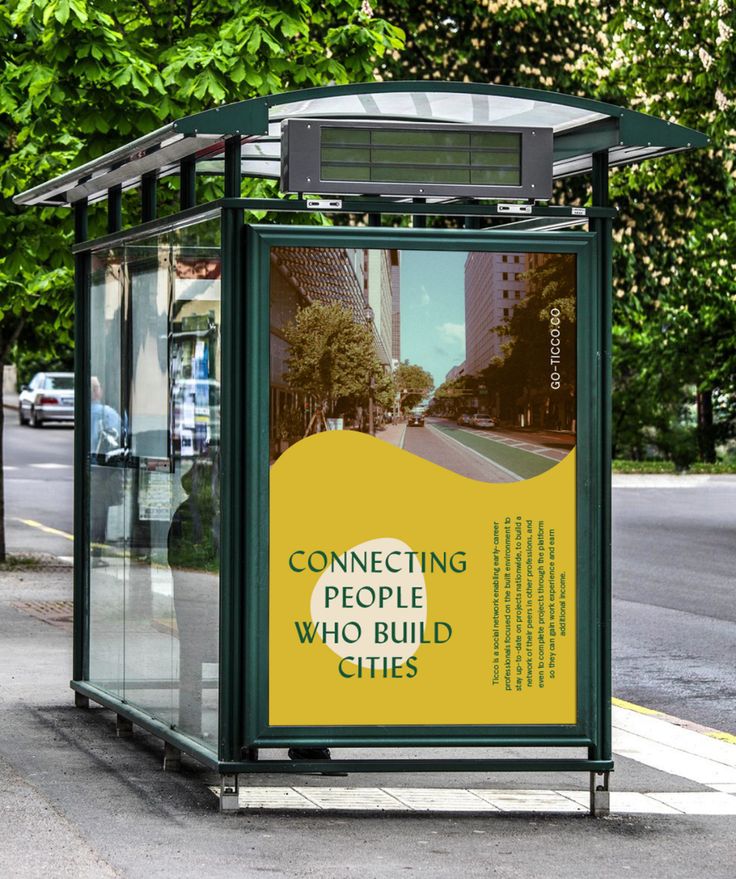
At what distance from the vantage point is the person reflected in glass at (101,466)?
8.12 metres

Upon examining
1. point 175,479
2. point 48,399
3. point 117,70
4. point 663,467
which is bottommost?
point 663,467

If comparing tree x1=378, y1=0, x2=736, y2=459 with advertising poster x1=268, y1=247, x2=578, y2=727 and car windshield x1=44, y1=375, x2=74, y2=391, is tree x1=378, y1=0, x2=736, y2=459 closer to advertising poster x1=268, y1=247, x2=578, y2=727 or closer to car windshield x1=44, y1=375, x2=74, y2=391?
advertising poster x1=268, y1=247, x2=578, y2=727

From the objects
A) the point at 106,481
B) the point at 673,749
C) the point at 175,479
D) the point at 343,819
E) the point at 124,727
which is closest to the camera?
the point at 343,819

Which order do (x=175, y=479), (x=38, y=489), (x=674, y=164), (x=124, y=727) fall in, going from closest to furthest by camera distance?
1. (x=175, y=479)
2. (x=124, y=727)
3. (x=674, y=164)
4. (x=38, y=489)

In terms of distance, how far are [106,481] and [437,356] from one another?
7.56 ft

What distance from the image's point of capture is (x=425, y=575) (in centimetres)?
662

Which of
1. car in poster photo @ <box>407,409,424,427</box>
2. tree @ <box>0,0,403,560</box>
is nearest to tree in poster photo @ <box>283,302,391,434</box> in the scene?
car in poster photo @ <box>407,409,424,427</box>

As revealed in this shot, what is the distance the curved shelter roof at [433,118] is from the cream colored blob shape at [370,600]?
67.4 inches

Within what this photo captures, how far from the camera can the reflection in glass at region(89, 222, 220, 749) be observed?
6832 millimetres

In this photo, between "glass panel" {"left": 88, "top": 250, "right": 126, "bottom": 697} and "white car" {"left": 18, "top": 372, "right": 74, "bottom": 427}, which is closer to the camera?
"glass panel" {"left": 88, "top": 250, "right": 126, "bottom": 697}

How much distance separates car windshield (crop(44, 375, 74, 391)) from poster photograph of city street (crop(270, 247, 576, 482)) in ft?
150

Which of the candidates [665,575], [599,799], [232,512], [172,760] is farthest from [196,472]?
[665,575]

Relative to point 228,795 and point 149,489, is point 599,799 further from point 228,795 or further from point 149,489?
point 149,489

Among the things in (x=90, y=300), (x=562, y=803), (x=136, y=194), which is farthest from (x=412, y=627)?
(x=136, y=194)
